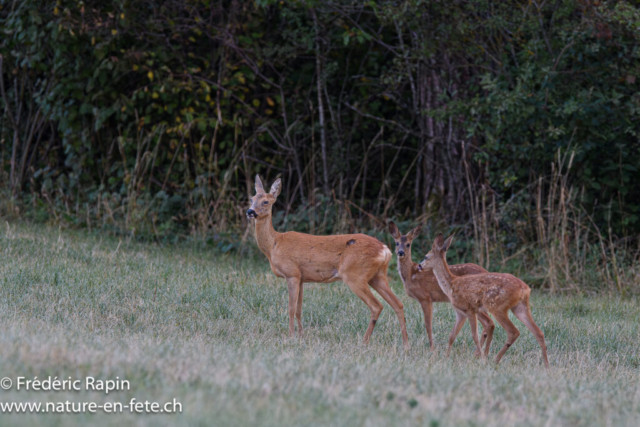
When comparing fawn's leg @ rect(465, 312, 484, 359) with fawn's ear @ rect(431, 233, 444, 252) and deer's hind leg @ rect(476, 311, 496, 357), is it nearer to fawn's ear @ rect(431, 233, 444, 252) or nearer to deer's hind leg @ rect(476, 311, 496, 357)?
deer's hind leg @ rect(476, 311, 496, 357)

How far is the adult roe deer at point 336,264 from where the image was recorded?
653 cm

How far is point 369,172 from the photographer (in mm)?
14719

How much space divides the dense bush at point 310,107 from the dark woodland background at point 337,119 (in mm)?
45

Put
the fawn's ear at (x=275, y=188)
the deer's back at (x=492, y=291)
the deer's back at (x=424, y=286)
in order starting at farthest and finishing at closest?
1. the fawn's ear at (x=275, y=188)
2. the deer's back at (x=424, y=286)
3. the deer's back at (x=492, y=291)

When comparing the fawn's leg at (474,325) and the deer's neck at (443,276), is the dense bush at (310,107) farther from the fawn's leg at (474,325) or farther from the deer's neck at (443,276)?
the fawn's leg at (474,325)

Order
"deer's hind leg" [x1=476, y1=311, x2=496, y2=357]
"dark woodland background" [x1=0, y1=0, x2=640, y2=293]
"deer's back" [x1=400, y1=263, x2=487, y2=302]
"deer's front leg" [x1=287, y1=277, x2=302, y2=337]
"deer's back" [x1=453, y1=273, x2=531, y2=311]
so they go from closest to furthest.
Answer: "deer's back" [x1=453, y1=273, x2=531, y2=311] → "deer's hind leg" [x1=476, y1=311, x2=496, y2=357] → "deer's front leg" [x1=287, y1=277, x2=302, y2=337] → "deer's back" [x1=400, y1=263, x2=487, y2=302] → "dark woodland background" [x1=0, y1=0, x2=640, y2=293]

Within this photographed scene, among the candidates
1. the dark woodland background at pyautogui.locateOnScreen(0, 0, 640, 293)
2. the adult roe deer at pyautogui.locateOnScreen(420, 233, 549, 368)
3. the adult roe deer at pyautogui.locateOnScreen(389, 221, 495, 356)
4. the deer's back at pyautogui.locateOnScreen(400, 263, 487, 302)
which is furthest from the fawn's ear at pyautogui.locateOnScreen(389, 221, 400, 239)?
the dark woodland background at pyautogui.locateOnScreen(0, 0, 640, 293)

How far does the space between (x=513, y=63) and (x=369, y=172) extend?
3.80 meters

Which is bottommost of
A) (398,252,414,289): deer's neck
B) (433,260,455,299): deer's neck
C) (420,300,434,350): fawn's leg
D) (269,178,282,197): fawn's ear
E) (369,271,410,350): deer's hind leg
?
(420,300,434,350): fawn's leg

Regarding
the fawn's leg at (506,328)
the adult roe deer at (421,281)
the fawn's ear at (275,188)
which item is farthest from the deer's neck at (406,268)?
the fawn's ear at (275,188)

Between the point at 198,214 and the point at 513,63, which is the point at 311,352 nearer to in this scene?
the point at 198,214

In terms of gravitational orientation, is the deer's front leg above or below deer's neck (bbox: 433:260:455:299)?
below

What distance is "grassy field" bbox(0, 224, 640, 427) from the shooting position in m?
3.76

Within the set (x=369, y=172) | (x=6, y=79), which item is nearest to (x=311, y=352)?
(x=369, y=172)
